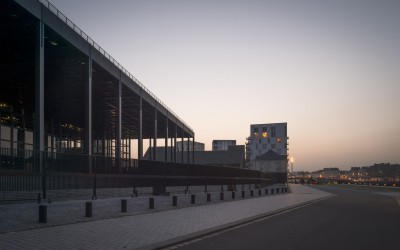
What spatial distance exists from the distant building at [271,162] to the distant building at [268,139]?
18.2 ft

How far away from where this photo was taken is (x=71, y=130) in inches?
2325

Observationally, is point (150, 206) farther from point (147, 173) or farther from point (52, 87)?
point (52, 87)

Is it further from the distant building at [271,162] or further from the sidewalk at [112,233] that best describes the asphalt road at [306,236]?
the distant building at [271,162]

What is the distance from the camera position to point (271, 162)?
447 ft

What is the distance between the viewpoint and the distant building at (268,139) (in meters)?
144

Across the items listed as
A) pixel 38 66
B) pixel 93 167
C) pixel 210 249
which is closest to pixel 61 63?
pixel 38 66

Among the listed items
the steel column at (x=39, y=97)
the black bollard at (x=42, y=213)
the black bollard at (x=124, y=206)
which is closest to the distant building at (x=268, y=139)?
the steel column at (x=39, y=97)

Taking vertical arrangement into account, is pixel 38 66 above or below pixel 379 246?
above

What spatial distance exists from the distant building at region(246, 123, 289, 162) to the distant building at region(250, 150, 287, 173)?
5532 millimetres

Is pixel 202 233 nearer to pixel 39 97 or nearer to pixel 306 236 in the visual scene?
pixel 306 236

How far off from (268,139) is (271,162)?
13930 millimetres

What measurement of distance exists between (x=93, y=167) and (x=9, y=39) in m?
11.5

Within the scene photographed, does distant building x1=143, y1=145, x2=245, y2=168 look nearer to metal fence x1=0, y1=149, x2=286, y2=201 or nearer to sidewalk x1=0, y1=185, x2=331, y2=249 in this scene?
metal fence x1=0, y1=149, x2=286, y2=201

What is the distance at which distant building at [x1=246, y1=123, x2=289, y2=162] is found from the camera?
14375 cm
